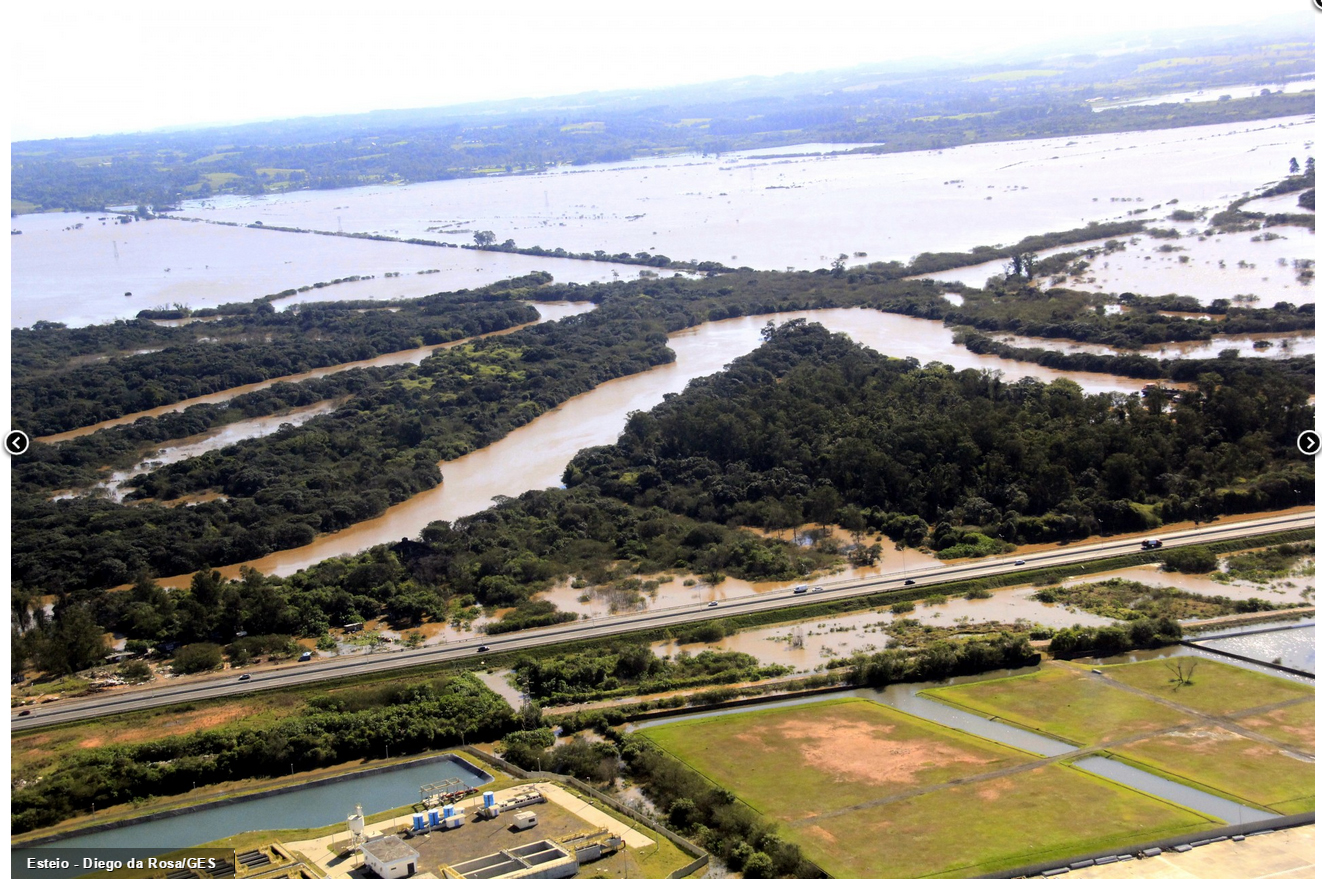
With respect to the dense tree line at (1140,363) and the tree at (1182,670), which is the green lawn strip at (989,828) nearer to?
the tree at (1182,670)

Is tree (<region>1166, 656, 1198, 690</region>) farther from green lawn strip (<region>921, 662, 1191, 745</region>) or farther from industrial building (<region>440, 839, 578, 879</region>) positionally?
industrial building (<region>440, 839, 578, 879</region>)

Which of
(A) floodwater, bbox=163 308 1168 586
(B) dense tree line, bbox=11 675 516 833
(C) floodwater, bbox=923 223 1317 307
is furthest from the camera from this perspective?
(C) floodwater, bbox=923 223 1317 307

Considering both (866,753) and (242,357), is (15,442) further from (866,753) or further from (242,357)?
(242,357)

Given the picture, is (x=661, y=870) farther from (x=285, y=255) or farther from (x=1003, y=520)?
(x=285, y=255)

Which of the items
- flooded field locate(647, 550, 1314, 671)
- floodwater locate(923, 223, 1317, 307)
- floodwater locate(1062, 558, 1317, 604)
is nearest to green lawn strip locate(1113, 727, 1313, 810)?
flooded field locate(647, 550, 1314, 671)

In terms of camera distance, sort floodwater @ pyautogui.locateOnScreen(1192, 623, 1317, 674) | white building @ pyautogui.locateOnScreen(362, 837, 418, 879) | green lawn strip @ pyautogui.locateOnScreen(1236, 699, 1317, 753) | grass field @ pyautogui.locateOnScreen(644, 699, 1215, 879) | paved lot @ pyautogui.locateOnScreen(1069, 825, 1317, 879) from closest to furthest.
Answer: white building @ pyautogui.locateOnScreen(362, 837, 418, 879) < paved lot @ pyautogui.locateOnScreen(1069, 825, 1317, 879) < grass field @ pyautogui.locateOnScreen(644, 699, 1215, 879) < green lawn strip @ pyautogui.locateOnScreen(1236, 699, 1317, 753) < floodwater @ pyautogui.locateOnScreen(1192, 623, 1317, 674)
